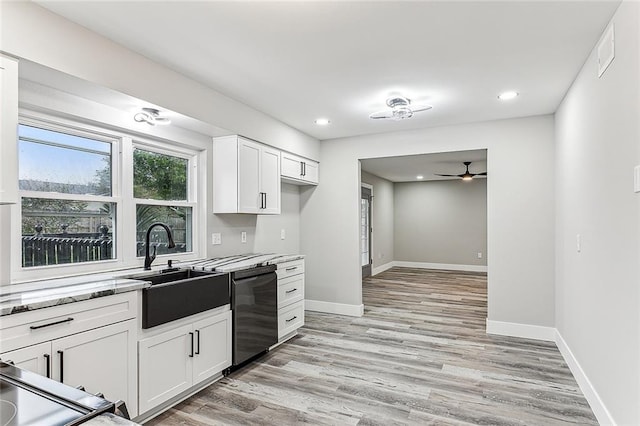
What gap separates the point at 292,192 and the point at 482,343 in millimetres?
3007

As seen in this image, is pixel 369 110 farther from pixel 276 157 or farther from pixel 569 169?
pixel 569 169

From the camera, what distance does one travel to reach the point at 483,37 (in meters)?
2.34

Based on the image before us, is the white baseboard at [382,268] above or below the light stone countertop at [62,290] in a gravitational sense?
below

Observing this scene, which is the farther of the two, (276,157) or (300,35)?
(276,157)

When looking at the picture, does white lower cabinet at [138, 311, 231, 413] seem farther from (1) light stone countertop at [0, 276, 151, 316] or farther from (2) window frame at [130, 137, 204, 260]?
(2) window frame at [130, 137, 204, 260]

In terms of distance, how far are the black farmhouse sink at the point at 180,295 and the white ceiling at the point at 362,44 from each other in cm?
160

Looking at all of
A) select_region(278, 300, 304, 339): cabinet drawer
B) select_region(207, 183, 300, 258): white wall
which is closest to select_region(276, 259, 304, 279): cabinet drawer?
select_region(278, 300, 304, 339): cabinet drawer

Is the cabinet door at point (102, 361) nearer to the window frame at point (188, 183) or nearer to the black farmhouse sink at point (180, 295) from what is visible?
the black farmhouse sink at point (180, 295)

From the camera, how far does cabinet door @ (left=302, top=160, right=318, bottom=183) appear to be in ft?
16.0

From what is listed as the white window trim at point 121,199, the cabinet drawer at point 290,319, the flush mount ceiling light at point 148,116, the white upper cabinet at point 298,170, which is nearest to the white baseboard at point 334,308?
the cabinet drawer at point 290,319

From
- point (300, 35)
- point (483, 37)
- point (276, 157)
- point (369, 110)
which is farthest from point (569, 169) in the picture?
point (276, 157)

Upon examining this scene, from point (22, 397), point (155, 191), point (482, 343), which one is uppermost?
point (155, 191)

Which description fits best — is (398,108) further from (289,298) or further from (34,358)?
(34,358)

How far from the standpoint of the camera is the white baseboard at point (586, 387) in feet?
7.36
